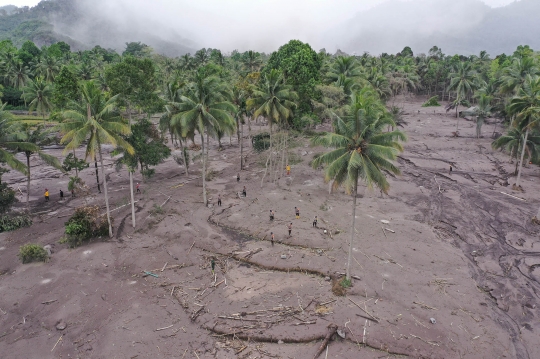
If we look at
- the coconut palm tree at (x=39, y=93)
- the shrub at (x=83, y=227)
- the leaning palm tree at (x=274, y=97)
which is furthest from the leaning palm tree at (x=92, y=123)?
the coconut palm tree at (x=39, y=93)

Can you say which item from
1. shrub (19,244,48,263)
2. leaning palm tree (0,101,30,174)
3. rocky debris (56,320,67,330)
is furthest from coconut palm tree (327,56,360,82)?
rocky debris (56,320,67,330)

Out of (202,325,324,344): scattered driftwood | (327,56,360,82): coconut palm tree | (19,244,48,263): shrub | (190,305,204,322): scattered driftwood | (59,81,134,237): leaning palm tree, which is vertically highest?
(327,56,360,82): coconut palm tree

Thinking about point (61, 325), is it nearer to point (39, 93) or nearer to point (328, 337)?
point (328, 337)

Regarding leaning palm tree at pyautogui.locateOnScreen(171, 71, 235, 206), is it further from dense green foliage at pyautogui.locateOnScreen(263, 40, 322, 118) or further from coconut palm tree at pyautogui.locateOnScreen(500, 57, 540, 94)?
coconut palm tree at pyautogui.locateOnScreen(500, 57, 540, 94)

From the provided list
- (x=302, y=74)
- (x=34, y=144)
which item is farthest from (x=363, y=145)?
(x=34, y=144)

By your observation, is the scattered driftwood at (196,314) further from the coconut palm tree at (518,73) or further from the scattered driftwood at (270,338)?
the coconut palm tree at (518,73)

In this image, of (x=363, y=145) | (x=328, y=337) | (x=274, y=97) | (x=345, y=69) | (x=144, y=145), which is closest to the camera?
(x=328, y=337)

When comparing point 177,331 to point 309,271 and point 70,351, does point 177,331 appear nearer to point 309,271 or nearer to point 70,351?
point 70,351
